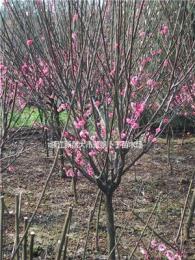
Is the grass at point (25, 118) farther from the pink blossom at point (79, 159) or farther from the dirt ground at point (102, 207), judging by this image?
the pink blossom at point (79, 159)

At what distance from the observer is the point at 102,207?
5449 mm

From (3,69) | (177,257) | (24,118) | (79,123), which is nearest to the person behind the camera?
(177,257)

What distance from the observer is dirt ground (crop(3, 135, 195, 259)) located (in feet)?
14.5

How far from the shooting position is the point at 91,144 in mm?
3270

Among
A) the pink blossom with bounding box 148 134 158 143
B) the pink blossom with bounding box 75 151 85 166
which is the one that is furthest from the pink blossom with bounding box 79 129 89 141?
the pink blossom with bounding box 148 134 158 143

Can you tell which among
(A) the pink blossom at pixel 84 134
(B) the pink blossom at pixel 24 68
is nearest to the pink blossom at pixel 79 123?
(A) the pink blossom at pixel 84 134

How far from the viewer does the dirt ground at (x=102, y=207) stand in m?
Answer: 4.41

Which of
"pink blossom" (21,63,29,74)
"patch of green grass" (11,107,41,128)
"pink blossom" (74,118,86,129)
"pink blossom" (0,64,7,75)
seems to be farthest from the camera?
"pink blossom" (0,64,7,75)

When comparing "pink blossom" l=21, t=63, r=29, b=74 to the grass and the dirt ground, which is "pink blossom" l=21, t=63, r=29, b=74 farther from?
the dirt ground

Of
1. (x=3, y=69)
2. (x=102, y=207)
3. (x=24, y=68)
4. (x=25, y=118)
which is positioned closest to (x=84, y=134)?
(x=24, y=68)

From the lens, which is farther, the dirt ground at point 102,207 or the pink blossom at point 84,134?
the dirt ground at point 102,207

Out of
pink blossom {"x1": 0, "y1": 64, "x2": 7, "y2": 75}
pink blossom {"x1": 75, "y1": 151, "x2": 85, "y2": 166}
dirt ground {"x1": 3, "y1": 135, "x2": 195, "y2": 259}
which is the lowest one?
dirt ground {"x1": 3, "y1": 135, "x2": 195, "y2": 259}

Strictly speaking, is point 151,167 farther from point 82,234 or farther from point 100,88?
point 100,88

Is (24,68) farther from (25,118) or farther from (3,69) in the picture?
(25,118)
